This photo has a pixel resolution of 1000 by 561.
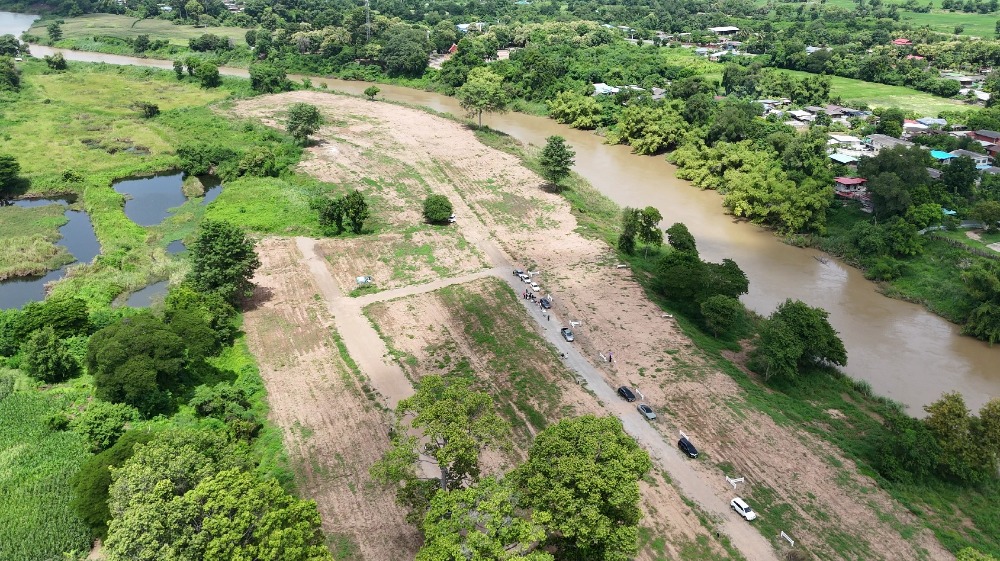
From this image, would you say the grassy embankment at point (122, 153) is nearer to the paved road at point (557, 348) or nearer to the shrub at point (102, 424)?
the paved road at point (557, 348)

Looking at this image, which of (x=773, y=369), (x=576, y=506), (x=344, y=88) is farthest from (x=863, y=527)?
(x=344, y=88)

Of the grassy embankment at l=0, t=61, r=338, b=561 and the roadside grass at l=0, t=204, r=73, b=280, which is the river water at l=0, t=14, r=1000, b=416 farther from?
the roadside grass at l=0, t=204, r=73, b=280

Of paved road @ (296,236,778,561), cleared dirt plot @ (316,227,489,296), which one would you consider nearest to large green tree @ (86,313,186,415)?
paved road @ (296,236,778,561)

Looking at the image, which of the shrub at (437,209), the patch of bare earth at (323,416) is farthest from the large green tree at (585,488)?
the shrub at (437,209)

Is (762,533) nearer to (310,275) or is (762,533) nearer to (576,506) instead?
(576,506)

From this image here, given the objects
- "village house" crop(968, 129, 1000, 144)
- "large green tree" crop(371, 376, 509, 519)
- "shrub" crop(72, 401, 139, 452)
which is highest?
"village house" crop(968, 129, 1000, 144)
